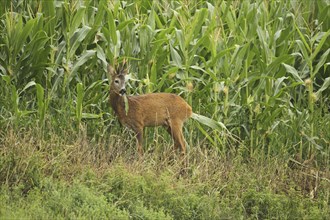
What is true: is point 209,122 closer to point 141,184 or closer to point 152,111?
point 152,111

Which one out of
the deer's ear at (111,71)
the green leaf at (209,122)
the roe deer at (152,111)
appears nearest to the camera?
the deer's ear at (111,71)

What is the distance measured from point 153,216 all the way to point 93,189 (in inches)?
30.6

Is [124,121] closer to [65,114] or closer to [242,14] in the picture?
[65,114]

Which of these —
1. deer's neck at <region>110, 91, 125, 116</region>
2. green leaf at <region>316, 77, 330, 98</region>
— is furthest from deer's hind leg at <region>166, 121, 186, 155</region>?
green leaf at <region>316, 77, 330, 98</region>

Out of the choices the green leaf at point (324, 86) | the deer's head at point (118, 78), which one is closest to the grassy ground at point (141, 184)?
the deer's head at point (118, 78)

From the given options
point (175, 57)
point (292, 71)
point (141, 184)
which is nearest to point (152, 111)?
point (175, 57)

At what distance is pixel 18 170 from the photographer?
10.8 m

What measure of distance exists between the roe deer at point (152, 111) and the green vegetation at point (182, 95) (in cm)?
15

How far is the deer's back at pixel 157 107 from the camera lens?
1201cm

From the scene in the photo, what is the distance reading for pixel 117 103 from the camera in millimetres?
12008

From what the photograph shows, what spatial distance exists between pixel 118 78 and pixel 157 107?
625 millimetres

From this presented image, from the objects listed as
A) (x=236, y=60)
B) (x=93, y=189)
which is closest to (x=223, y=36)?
(x=236, y=60)

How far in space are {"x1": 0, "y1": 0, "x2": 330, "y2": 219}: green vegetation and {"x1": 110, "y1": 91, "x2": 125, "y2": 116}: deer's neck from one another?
27 cm

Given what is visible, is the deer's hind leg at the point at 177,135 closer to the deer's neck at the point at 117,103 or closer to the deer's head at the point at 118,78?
the deer's neck at the point at 117,103
